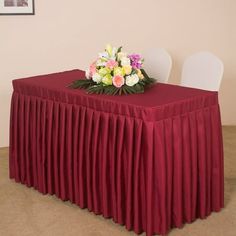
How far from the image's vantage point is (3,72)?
439 centimetres

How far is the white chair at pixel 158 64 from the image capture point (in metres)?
3.85

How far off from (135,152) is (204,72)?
3.74 feet

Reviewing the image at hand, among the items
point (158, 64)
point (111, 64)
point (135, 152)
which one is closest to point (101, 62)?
point (111, 64)

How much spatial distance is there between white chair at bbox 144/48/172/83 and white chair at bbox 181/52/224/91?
21 centimetres

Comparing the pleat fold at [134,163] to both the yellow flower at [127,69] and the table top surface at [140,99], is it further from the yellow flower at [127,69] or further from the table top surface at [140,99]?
the yellow flower at [127,69]

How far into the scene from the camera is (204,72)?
3.47m

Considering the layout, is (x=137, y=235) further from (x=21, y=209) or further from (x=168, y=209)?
(x=21, y=209)

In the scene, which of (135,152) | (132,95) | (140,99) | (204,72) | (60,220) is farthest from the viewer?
(204,72)

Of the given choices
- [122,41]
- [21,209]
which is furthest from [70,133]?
[122,41]

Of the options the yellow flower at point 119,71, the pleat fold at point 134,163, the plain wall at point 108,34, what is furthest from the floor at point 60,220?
the plain wall at point 108,34

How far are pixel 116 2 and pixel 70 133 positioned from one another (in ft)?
6.87

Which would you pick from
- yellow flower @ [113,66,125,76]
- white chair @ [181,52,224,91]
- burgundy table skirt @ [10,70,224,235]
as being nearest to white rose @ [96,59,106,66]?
yellow flower @ [113,66,125,76]

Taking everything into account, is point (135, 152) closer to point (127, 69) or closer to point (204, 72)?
point (127, 69)

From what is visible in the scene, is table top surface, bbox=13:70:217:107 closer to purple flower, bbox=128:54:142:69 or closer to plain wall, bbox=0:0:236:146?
purple flower, bbox=128:54:142:69
